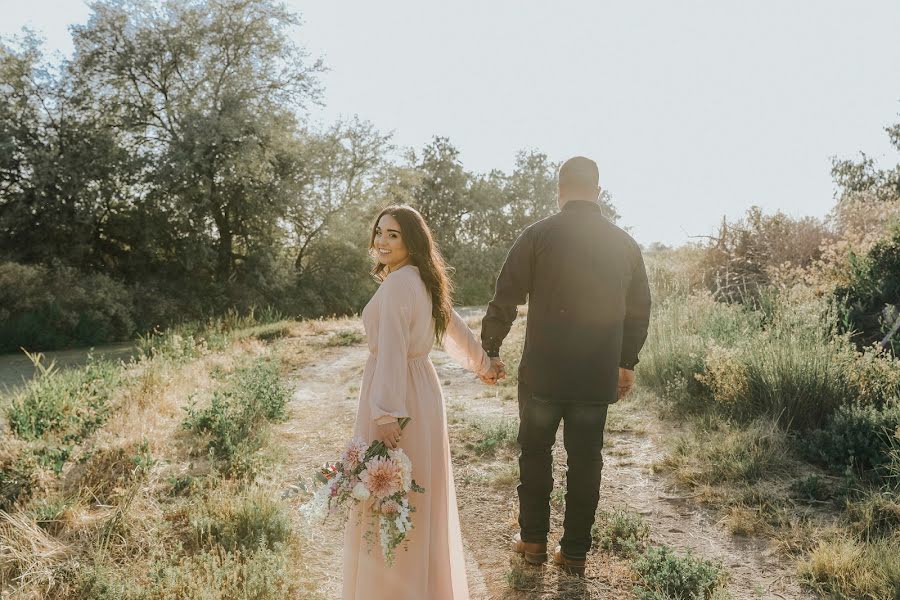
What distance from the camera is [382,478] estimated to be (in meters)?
2.33

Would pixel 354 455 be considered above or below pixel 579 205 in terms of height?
below

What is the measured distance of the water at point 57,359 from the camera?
9.46 meters

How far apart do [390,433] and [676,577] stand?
5.70 ft

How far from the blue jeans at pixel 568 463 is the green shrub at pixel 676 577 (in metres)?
0.33

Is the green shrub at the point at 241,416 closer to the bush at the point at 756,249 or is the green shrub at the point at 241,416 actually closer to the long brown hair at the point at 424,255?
the long brown hair at the point at 424,255

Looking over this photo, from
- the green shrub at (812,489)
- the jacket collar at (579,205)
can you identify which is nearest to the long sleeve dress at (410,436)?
the jacket collar at (579,205)

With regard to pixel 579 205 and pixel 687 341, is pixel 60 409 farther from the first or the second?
pixel 687 341

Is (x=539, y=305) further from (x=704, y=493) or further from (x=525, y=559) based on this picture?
(x=704, y=493)

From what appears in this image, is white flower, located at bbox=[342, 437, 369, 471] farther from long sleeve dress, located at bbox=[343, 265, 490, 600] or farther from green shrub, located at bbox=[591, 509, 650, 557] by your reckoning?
green shrub, located at bbox=[591, 509, 650, 557]

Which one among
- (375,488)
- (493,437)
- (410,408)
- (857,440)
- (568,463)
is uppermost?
(410,408)

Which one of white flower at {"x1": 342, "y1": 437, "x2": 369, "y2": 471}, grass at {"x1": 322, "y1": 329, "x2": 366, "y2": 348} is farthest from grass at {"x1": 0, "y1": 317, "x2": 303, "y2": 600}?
grass at {"x1": 322, "y1": 329, "x2": 366, "y2": 348}

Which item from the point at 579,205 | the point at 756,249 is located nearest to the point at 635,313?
the point at 579,205

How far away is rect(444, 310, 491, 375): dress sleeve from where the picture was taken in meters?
3.00

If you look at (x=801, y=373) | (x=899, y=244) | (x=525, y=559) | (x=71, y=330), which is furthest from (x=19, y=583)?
(x=71, y=330)
